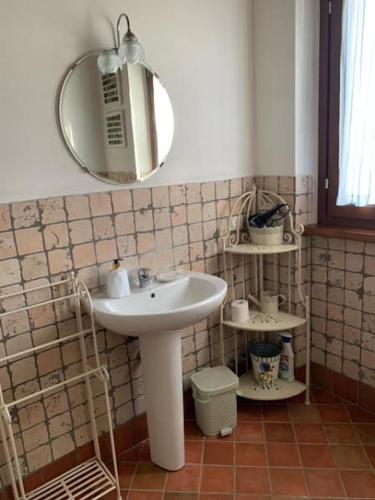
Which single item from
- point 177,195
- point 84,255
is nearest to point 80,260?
point 84,255

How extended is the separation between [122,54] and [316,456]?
189cm

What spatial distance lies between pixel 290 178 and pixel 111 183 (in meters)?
0.93

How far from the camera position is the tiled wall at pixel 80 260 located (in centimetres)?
145

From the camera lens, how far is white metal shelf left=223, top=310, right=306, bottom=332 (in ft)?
6.50

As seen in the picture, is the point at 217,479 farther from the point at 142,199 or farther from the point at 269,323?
the point at 142,199

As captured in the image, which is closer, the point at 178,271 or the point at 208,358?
the point at 178,271

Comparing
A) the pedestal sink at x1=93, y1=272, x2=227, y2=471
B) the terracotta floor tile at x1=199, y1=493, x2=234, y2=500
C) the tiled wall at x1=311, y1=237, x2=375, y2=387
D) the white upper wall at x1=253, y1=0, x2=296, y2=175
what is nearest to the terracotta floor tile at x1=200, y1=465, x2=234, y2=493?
the terracotta floor tile at x1=199, y1=493, x2=234, y2=500

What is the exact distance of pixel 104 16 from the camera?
1.52 m

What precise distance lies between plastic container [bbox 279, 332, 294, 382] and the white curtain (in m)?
0.79

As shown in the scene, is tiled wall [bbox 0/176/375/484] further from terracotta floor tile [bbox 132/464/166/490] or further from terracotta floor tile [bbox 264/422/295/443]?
terracotta floor tile [bbox 264/422/295/443]

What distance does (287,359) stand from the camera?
2146 mm

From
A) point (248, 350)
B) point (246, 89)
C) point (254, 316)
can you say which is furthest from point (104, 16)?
point (248, 350)

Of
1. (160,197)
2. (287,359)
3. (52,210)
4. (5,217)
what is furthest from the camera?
(287,359)

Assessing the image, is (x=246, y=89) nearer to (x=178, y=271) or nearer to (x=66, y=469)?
(x=178, y=271)
